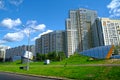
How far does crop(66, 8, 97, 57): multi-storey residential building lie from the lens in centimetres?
13475

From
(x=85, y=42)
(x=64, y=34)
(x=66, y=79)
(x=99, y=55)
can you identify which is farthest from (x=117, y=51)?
(x=66, y=79)

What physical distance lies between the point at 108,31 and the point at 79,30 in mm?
22909

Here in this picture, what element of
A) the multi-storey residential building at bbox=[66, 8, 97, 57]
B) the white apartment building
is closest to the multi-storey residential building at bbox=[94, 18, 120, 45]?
the white apartment building

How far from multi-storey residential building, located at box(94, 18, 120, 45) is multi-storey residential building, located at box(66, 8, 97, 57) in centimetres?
1303

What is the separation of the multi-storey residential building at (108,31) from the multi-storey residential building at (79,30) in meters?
13.0

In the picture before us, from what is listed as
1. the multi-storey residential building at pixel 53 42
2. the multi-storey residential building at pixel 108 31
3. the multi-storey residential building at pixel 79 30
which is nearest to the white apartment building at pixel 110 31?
the multi-storey residential building at pixel 108 31

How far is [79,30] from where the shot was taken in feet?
453

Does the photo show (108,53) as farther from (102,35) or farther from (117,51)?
(102,35)

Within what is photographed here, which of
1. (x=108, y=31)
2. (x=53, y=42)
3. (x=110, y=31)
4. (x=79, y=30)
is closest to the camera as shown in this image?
(x=108, y=31)

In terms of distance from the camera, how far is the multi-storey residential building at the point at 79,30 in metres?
135

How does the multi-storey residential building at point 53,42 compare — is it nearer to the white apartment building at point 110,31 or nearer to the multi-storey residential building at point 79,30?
the multi-storey residential building at point 79,30

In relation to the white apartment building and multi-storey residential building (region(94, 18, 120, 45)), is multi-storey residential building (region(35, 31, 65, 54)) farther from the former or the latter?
the white apartment building

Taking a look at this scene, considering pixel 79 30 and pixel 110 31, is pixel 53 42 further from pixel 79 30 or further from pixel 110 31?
pixel 110 31

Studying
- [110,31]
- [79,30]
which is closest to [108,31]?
[110,31]
